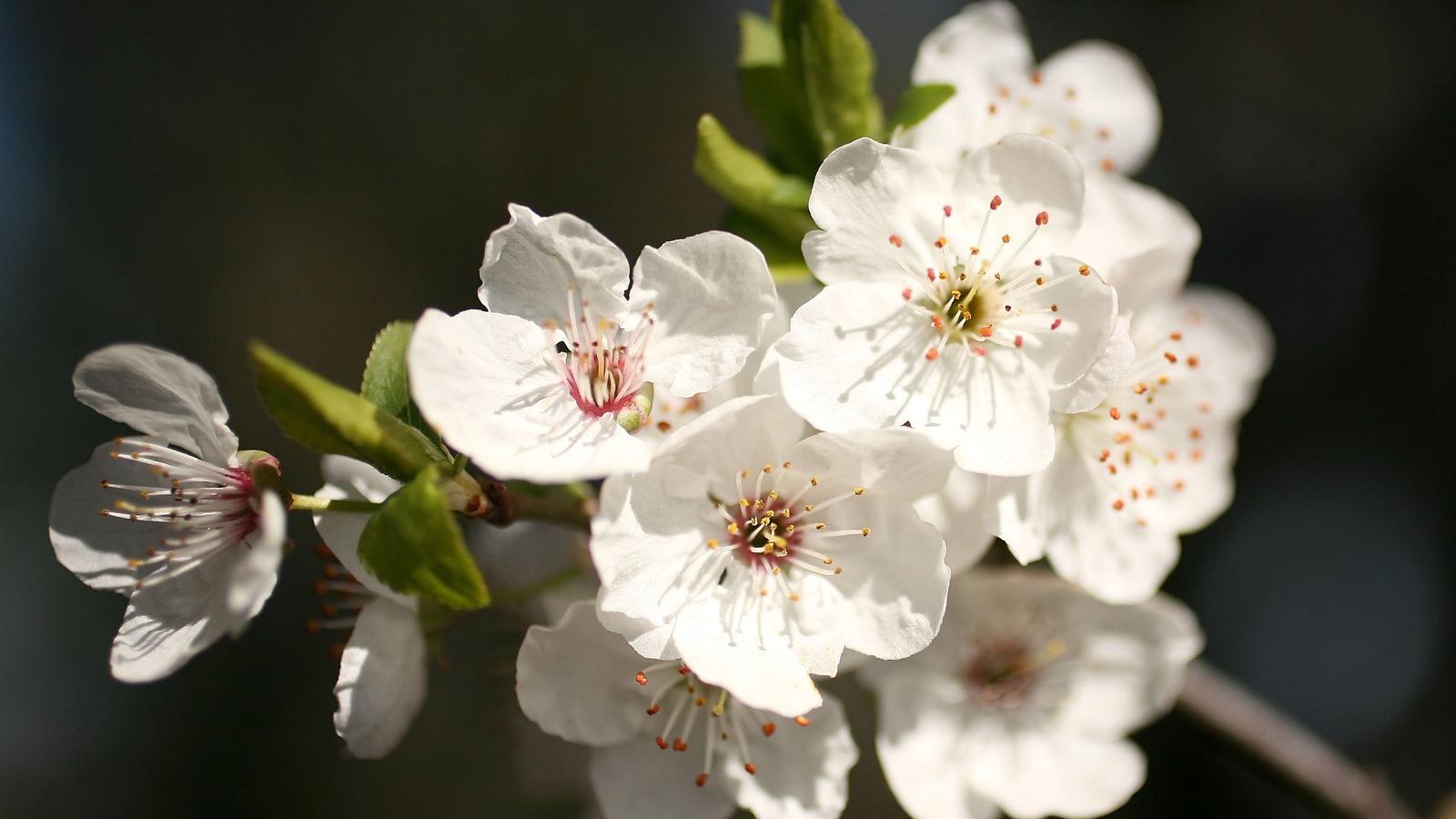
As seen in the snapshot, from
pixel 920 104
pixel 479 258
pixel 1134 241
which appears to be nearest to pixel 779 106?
pixel 920 104

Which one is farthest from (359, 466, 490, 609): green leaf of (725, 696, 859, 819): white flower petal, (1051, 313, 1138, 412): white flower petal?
(1051, 313, 1138, 412): white flower petal

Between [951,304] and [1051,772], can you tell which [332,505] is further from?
[1051,772]

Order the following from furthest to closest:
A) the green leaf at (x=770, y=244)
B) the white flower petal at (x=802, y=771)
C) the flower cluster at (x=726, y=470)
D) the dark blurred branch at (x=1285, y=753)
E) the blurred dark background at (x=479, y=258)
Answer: the blurred dark background at (x=479, y=258) → the dark blurred branch at (x=1285, y=753) → the green leaf at (x=770, y=244) → the white flower petal at (x=802, y=771) → the flower cluster at (x=726, y=470)

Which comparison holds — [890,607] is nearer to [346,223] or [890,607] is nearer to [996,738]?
[996,738]

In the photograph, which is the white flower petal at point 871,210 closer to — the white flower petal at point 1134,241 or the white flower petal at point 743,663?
the white flower petal at point 1134,241

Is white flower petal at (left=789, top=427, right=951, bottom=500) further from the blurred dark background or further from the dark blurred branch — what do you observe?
the blurred dark background

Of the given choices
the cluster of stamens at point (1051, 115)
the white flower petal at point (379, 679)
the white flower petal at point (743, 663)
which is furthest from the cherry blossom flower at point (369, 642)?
the cluster of stamens at point (1051, 115)

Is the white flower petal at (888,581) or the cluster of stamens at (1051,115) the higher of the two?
the cluster of stamens at (1051,115)

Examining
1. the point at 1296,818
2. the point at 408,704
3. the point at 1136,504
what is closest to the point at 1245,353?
the point at 1136,504
